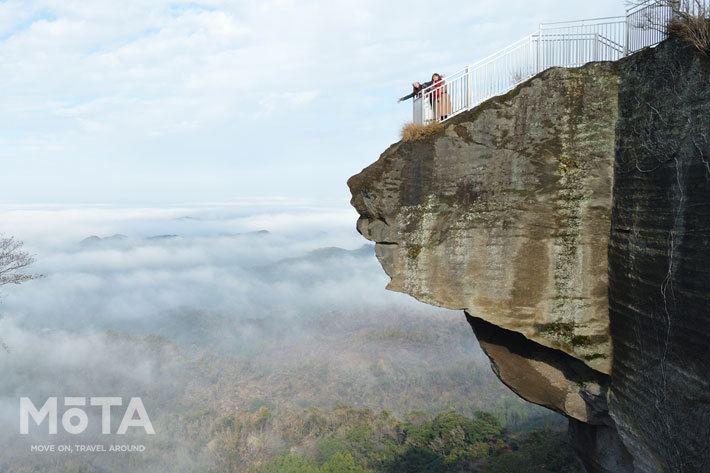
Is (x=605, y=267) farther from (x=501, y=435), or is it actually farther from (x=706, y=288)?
(x=501, y=435)

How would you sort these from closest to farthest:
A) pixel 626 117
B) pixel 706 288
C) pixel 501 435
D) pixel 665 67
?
pixel 706 288 < pixel 665 67 < pixel 626 117 < pixel 501 435

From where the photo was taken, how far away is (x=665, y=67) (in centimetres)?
1051

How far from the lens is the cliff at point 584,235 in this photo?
1004 cm

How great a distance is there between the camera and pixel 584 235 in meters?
12.6

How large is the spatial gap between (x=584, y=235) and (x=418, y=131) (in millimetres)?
5331

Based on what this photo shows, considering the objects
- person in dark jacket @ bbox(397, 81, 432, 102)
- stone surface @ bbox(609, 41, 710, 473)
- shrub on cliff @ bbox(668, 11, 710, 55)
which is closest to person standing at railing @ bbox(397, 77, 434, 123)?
person in dark jacket @ bbox(397, 81, 432, 102)

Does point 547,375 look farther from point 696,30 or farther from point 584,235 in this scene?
point 696,30

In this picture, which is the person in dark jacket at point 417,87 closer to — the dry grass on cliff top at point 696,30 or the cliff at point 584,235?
the cliff at point 584,235

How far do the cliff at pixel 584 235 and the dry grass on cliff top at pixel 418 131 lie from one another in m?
0.20

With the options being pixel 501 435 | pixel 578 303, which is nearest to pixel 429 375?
pixel 501 435

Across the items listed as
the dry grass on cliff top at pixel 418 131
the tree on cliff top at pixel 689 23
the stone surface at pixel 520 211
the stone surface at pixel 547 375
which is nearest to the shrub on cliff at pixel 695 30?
the tree on cliff top at pixel 689 23

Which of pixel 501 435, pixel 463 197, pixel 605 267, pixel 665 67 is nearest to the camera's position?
pixel 665 67

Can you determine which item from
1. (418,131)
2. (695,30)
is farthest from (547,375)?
(695,30)

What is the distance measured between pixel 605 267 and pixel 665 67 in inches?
194
